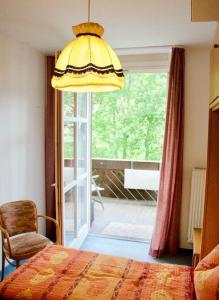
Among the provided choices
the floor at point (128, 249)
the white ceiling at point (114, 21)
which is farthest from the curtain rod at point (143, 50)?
the floor at point (128, 249)

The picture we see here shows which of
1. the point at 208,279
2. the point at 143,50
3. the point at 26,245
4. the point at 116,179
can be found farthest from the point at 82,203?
the point at 208,279

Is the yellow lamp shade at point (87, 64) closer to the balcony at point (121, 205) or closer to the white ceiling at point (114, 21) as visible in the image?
the white ceiling at point (114, 21)

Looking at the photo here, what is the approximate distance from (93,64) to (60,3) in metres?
0.93

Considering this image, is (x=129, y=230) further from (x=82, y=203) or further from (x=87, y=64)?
(x=87, y=64)

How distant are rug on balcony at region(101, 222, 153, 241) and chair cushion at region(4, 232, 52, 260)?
145cm

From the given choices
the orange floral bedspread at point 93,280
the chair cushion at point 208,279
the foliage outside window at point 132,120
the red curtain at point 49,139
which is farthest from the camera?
the foliage outside window at point 132,120

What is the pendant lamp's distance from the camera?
1.46m

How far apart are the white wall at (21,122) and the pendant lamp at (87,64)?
148cm

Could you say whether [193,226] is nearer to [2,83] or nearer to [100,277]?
[100,277]

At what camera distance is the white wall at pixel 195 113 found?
123 inches

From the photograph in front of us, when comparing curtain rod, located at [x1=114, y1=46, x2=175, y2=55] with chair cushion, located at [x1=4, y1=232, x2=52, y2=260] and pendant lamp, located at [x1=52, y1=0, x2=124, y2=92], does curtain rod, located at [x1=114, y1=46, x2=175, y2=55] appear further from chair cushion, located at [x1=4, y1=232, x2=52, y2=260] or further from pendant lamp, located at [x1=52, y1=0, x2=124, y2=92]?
chair cushion, located at [x1=4, y1=232, x2=52, y2=260]

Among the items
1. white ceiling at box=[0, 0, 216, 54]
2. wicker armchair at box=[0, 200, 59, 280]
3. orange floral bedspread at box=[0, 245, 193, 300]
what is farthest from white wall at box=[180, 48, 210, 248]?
wicker armchair at box=[0, 200, 59, 280]

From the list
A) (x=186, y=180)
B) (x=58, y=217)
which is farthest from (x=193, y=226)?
(x=58, y=217)

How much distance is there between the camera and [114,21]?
240 centimetres
